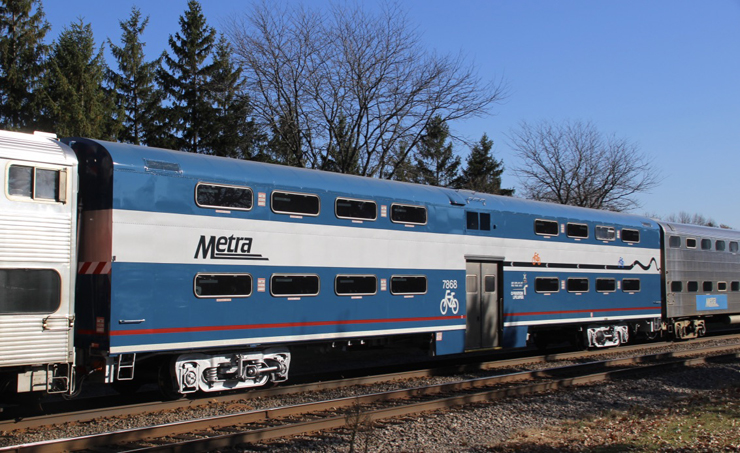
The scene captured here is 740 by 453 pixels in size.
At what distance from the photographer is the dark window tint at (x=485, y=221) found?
640 inches

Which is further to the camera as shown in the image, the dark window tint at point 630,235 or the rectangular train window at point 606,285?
the dark window tint at point 630,235

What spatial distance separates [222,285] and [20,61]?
77.2 feet

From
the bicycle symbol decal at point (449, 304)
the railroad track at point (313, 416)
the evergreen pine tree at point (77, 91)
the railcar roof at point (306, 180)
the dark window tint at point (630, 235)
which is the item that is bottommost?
the railroad track at point (313, 416)

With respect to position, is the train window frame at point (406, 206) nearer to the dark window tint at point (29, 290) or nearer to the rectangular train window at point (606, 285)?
the dark window tint at point (29, 290)

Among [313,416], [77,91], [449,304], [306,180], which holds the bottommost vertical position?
[313,416]

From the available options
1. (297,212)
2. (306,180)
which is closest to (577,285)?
(306,180)

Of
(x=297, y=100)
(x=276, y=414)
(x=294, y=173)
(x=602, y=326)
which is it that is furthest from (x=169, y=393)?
(x=297, y=100)

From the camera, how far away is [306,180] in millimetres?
12789

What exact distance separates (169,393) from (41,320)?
2869 millimetres

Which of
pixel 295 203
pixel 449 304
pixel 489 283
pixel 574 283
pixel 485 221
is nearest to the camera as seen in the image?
pixel 295 203

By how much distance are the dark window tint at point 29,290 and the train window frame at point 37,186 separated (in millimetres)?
1024

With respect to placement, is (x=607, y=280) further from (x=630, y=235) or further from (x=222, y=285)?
(x=222, y=285)

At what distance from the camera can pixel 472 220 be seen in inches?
630

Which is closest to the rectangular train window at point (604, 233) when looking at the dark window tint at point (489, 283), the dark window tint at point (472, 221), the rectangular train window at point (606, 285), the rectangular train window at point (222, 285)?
the rectangular train window at point (606, 285)
